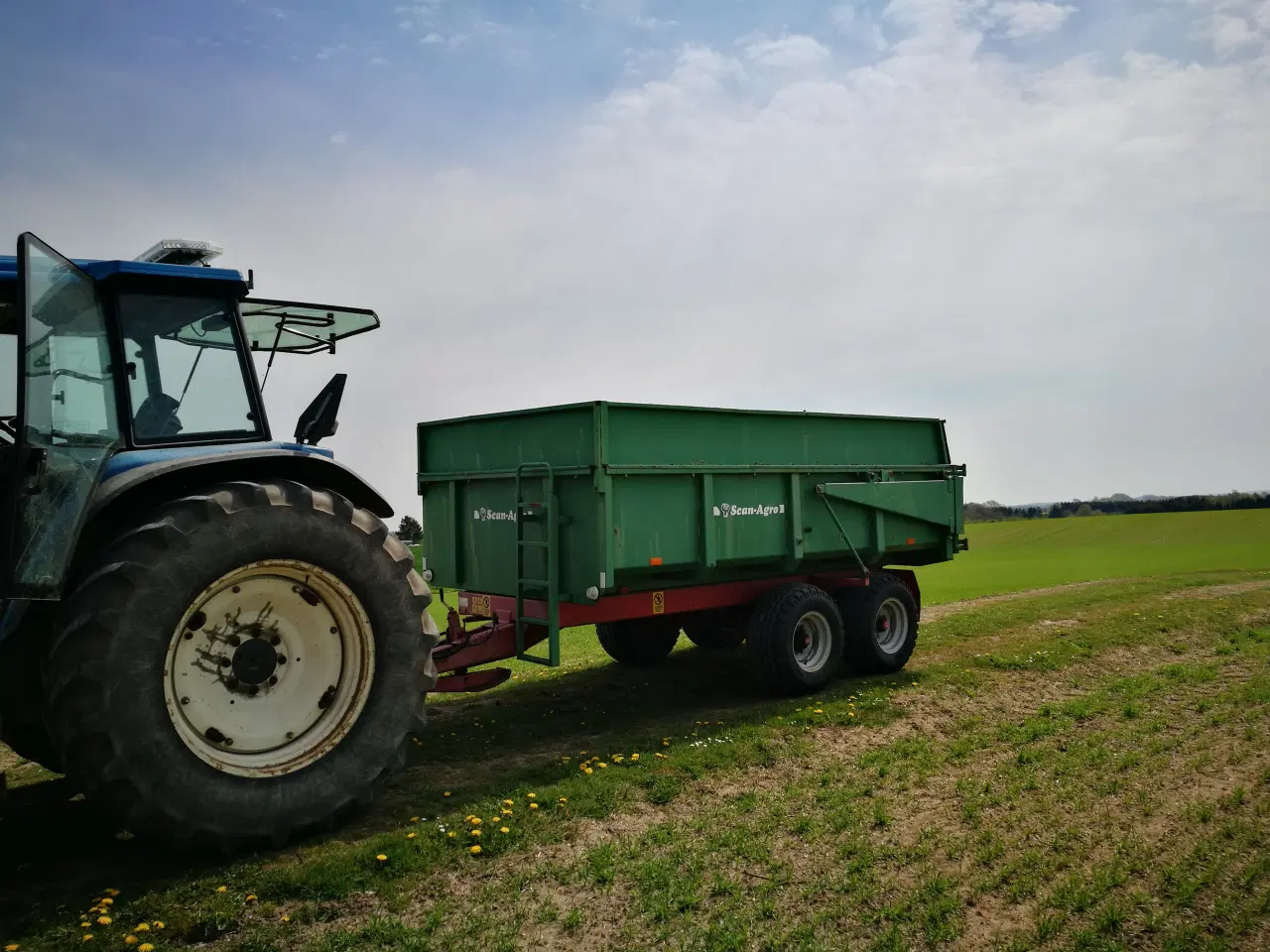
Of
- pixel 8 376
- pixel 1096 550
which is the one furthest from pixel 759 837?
pixel 1096 550

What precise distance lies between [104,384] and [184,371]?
415 millimetres

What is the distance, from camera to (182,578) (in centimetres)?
428

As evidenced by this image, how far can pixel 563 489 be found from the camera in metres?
7.42

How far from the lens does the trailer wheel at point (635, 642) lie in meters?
9.91

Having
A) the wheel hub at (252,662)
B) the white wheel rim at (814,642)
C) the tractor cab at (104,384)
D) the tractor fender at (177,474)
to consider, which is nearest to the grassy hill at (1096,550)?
the white wheel rim at (814,642)

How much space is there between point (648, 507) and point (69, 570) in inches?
166

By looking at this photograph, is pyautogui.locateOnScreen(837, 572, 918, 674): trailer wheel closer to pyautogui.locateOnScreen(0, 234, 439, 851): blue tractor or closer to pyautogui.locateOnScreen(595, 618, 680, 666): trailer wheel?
pyautogui.locateOnScreen(595, 618, 680, 666): trailer wheel

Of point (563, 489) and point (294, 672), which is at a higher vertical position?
point (563, 489)

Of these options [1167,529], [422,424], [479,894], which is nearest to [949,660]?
[422,424]

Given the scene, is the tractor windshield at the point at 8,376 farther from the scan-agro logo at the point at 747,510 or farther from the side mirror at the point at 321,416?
the scan-agro logo at the point at 747,510

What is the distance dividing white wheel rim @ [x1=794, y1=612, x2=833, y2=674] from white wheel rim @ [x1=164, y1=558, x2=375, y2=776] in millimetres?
4783

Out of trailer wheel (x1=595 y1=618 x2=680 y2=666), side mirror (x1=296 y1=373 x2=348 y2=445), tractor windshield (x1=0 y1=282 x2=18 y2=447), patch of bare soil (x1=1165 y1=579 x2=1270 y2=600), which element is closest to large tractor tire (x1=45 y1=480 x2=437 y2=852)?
side mirror (x1=296 y1=373 x2=348 y2=445)

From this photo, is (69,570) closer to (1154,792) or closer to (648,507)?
(648,507)

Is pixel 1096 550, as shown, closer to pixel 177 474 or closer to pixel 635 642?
pixel 635 642
